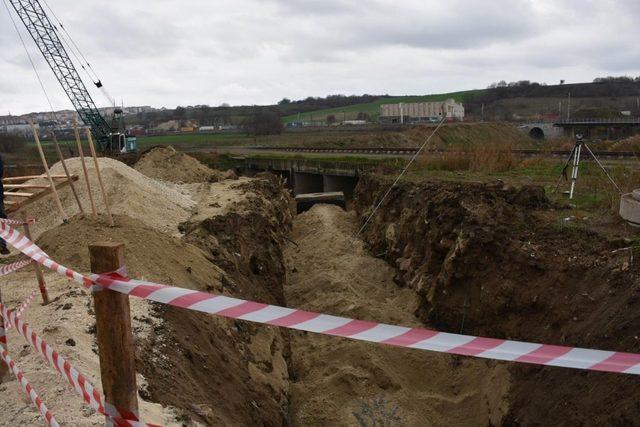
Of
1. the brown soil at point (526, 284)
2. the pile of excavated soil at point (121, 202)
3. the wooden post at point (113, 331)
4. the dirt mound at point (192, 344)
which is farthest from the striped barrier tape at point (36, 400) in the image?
the pile of excavated soil at point (121, 202)

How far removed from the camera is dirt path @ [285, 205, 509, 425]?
28.6 ft

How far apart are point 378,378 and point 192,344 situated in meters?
4.11

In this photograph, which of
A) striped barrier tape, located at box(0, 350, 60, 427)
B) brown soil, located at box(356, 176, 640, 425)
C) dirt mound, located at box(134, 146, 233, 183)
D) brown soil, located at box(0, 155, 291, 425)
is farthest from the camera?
dirt mound, located at box(134, 146, 233, 183)

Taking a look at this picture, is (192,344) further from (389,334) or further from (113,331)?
(389,334)

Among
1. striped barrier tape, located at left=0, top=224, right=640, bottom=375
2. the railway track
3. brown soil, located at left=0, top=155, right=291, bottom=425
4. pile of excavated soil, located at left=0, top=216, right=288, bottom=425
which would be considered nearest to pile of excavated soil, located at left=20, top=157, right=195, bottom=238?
brown soil, located at left=0, top=155, right=291, bottom=425

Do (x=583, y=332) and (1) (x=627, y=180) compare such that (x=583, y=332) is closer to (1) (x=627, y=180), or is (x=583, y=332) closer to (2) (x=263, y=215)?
(1) (x=627, y=180)

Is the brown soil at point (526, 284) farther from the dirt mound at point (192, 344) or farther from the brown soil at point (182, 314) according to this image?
the dirt mound at point (192, 344)

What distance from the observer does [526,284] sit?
9.47 m

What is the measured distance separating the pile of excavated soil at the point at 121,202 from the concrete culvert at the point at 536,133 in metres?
51.3

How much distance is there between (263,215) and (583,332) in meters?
9.31

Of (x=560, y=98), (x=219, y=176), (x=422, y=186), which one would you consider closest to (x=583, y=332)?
(x=422, y=186)

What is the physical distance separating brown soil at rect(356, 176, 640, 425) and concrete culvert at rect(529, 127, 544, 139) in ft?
157

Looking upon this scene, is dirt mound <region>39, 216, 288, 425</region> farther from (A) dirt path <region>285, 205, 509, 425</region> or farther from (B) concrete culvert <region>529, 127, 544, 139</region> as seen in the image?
(B) concrete culvert <region>529, 127, 544, 139</region>

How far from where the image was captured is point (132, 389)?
3.31 m
